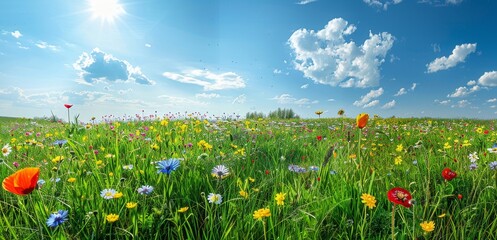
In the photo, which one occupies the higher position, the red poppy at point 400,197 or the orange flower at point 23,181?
the orange flower at point 23,181

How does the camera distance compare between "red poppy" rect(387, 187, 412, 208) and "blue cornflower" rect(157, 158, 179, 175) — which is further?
"blue cornflower" rect(157, 158, 179, 175)

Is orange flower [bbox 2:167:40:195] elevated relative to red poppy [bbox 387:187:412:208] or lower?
elevated

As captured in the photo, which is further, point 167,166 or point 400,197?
point 167,166

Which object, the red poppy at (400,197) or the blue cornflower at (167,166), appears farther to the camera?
the blue cornflower at (167,166)

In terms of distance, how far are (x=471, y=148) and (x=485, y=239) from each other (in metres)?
3.87

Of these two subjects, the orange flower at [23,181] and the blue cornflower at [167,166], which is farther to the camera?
the blue cornflower at [167,166]

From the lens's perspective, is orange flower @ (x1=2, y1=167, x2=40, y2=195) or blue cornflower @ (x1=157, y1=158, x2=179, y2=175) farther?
blue cornflower @ (x1=157, y1=158, x2=179, y2=175)

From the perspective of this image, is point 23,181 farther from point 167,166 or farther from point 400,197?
point 400,197

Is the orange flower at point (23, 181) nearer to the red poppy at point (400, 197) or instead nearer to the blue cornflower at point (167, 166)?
the blue cornflower at point (167, 166)

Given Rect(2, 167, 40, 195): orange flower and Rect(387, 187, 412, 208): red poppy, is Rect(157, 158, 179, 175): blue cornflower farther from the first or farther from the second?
Rect(387, 187, 412, 208): red poppy

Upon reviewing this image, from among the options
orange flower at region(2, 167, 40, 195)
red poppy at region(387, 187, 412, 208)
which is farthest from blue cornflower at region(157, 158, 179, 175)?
red poppy at region(387, 187, 412, 208)

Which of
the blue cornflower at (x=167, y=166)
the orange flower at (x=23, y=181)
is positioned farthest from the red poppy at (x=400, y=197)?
the orange flower at (x=23, y=181)

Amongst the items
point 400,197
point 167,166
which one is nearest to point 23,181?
point 167,166

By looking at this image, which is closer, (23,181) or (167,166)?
(23,181)
